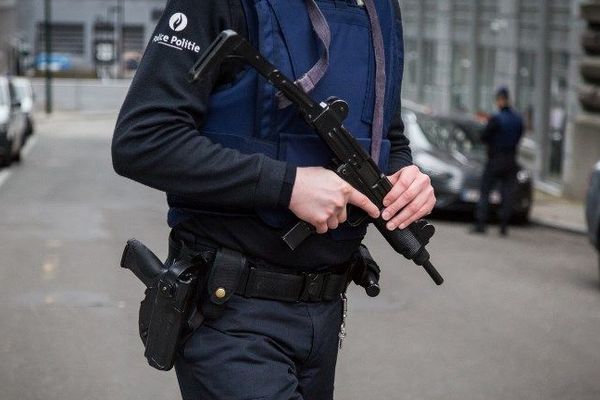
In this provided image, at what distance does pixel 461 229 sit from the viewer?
16953mm

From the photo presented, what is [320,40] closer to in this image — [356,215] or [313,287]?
[356,215]

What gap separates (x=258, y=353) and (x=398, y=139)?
0.73 meters

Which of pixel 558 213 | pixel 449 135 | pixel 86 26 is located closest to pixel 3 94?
pixel 449 135

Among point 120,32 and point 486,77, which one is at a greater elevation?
point 486,77

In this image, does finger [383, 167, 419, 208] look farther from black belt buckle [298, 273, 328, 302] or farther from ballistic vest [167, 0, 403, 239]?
black belt buckle [298, 273, 328, 302]

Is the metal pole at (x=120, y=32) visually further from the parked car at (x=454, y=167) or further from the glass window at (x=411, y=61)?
the parked car at (x=454, y=167)

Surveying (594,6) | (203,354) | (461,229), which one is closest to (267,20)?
(203,354)

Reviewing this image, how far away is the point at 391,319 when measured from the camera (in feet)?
31.9

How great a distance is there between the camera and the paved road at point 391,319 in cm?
752

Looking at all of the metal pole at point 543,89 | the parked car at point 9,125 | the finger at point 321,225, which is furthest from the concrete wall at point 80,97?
the finger at point 321,225

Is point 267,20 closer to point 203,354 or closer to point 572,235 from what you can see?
point 203,354

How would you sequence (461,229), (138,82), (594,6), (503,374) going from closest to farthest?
(138,82)
(503,374)
(461,229)
(594,6)

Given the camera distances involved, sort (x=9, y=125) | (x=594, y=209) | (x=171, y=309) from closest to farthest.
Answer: (x=171, y=309) → (x=594, y=209) → (x=9, y=125)

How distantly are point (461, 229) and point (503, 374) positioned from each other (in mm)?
9083
